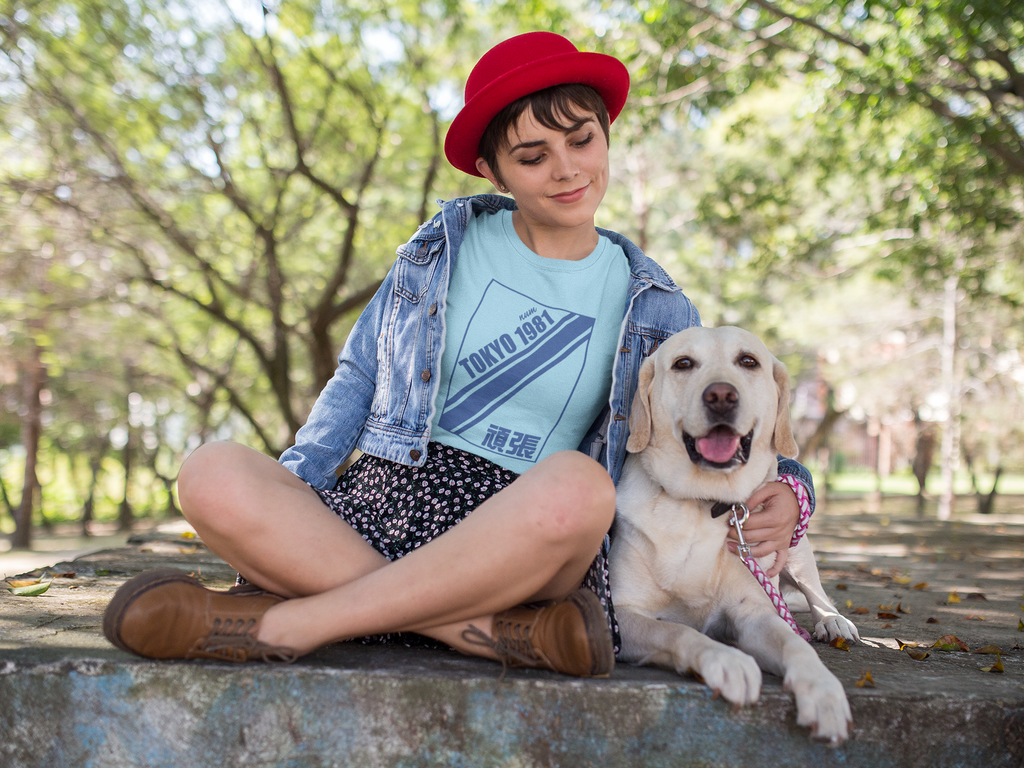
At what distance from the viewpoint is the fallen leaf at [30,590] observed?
283cm

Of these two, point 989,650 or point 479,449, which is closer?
point 479,449

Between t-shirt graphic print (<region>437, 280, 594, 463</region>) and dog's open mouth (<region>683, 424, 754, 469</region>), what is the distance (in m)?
0.48

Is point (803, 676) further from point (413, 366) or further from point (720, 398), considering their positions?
point (413, 366)

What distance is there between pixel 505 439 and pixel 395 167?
10944 mm

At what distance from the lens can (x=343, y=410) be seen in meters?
2.66

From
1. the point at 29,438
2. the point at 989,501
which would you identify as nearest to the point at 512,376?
the point at 29,438

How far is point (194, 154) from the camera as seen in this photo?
428 inches

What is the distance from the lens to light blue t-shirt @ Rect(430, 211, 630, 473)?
A: 257 centimetres

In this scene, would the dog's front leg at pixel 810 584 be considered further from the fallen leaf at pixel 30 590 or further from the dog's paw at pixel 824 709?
the fallen leaf at pixel 30 590

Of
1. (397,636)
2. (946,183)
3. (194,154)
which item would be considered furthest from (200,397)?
(397,636)

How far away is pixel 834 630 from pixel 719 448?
879 millimetres

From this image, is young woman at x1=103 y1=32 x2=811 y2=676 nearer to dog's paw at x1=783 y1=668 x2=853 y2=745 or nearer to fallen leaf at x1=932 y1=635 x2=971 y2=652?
dog's paw at x1=783 y1=668 x2=853 y2=745

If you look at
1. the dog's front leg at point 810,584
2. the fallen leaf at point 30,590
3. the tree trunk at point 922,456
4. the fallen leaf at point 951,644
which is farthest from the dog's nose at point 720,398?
the tree trunk at point 922,456

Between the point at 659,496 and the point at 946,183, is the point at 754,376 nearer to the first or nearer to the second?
the point at 659,496
